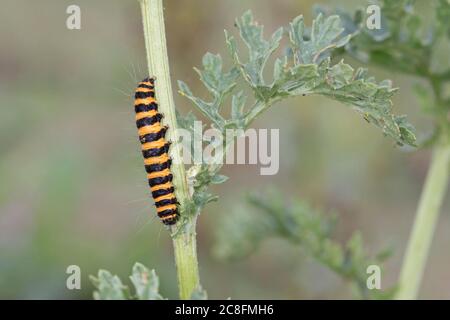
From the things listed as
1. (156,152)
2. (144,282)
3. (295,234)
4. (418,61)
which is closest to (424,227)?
(295,234)

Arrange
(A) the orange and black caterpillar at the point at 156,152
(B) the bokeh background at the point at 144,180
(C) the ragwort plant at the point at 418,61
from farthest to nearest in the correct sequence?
(B) the bokeh background at the point at 144,180, (C) the ragwort plant at the point at 418,61, (A) the orange and black caterpillar at the point at 156,152

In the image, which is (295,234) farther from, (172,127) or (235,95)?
(172,127)

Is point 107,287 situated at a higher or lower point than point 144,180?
lower

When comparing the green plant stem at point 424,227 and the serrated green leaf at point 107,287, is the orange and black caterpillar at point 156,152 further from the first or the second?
the green plant stem at point 424,227

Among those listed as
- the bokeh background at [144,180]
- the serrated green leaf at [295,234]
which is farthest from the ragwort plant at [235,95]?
the bokeh background at [144,180]

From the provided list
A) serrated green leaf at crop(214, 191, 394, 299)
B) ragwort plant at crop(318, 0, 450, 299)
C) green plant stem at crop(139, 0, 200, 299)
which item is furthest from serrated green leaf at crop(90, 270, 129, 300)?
ragwort plant at crop(318, 0, 450, 299)

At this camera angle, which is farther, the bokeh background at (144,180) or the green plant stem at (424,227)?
the bokeh background at (144,180)
